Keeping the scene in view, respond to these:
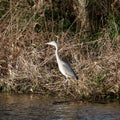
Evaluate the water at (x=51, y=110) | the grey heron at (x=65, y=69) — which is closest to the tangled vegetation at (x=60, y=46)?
the grey heron at (x=65, y=69)

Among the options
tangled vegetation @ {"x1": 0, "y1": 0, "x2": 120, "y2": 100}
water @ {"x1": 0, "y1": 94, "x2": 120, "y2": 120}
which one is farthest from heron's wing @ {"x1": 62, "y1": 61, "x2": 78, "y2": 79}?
water @ {"x1": 0, "y1": 94, "x2": 120, "y2": 120}

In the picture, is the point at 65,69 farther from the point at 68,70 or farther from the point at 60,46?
the point at 60,46

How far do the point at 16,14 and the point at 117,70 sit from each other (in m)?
3.37

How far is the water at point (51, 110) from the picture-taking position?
35.3 feet

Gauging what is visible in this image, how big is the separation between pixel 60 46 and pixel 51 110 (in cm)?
330

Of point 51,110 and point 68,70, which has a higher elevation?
point 68,70

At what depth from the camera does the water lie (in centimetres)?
1077

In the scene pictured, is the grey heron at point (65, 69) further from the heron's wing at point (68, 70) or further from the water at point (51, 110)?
the water at point (51, 110)

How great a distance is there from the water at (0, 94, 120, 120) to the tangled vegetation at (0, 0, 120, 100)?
49cm

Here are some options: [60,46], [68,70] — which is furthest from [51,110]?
[60,46]

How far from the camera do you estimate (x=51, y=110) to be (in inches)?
448

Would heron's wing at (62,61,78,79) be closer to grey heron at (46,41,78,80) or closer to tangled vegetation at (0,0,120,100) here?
grey heron at (46,41,78,80)

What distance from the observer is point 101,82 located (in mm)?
12305

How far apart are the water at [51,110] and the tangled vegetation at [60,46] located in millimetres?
491
